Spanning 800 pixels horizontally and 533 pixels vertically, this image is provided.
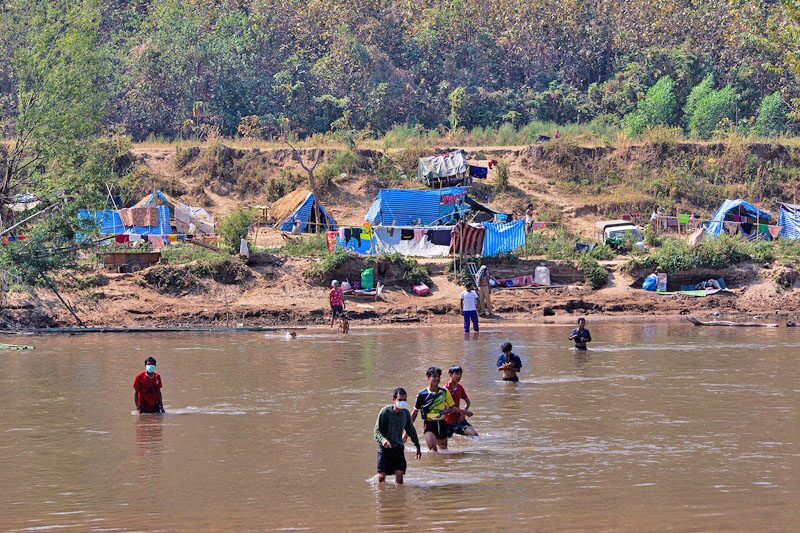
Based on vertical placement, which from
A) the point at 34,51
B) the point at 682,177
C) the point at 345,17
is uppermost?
the point at 345,17

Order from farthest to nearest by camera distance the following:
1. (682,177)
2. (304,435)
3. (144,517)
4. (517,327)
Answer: (682,177)
(517,327)
(304,435)
(144,517)

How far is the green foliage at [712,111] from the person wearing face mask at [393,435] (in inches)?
1582

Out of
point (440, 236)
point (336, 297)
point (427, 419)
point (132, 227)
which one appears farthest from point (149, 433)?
point (132, 227)

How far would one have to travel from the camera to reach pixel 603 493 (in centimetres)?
1216

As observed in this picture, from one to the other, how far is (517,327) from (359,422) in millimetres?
13718

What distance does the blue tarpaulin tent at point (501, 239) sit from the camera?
112 ft

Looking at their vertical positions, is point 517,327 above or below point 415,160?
below

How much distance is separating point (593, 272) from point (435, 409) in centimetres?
1970

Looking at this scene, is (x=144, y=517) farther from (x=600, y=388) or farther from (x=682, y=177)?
(x=682, y=177)

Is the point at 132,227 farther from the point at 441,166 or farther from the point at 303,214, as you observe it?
the point at 441,166

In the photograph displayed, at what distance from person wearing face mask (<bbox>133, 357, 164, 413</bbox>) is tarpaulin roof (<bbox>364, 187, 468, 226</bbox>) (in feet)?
72.9

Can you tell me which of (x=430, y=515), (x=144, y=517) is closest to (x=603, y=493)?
(x=430, y=515)

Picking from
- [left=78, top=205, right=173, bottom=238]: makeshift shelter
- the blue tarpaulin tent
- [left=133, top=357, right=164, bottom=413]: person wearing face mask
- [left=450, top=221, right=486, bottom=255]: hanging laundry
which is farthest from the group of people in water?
[left=78, top=205, right=173, bottom=238]: makeshift shelter

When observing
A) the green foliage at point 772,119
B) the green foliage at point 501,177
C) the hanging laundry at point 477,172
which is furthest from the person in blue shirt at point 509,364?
the green foliage at point 772,119
